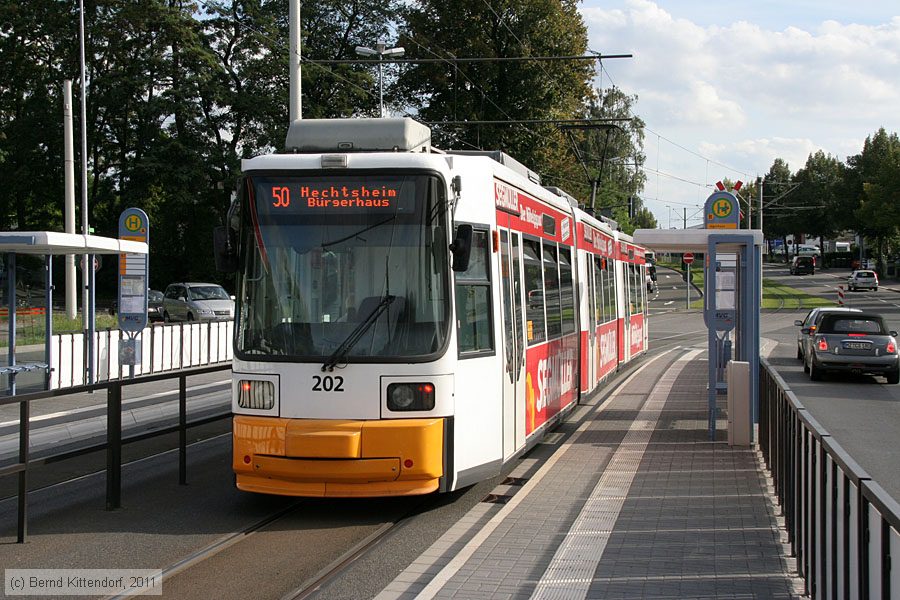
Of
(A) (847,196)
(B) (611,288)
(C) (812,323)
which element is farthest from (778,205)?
(B) (611,288)

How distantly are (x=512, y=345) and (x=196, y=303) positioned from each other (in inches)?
1143

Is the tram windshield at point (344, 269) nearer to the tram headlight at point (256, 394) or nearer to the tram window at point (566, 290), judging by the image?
the tram headlight at point (256, 394)

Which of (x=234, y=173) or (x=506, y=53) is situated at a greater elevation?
(x=506, y=53)

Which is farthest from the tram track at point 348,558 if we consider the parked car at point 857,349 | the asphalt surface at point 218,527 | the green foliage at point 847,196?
the green foliage at point 847,196

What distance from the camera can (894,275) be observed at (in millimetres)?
89625

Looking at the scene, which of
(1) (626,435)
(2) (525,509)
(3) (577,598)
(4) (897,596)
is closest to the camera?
(4) (897,596)

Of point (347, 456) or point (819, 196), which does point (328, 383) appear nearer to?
point (347, 456)

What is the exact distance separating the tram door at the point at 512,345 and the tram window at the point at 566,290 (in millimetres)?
2721

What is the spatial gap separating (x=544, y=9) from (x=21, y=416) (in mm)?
36777

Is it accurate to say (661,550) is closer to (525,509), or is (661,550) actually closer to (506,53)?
(525,509)

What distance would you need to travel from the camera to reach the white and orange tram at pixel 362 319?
793 centimetres

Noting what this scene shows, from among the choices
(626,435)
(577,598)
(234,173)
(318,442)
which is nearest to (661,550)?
(577,598)

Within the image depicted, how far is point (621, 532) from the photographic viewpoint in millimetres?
7637

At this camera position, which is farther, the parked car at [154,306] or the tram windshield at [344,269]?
the parked car at [154,306]
